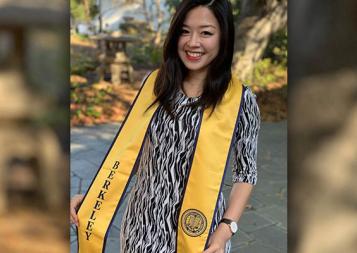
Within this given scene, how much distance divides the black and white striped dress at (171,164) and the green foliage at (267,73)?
837 cm

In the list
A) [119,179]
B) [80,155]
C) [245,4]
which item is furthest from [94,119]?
[119,179]

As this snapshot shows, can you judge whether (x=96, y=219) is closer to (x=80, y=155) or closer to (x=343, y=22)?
(x=343, y=22)

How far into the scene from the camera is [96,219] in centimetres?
122

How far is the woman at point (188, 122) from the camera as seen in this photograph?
128cm

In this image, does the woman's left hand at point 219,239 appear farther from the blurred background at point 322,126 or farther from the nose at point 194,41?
the nose at point 194,41

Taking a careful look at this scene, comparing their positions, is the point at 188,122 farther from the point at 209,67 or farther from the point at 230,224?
the point at 230,224

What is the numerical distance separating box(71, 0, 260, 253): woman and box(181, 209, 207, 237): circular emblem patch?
0.07m

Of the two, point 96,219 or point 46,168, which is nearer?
point 46,168

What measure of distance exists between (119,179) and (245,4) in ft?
24.4

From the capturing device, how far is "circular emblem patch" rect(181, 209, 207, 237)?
1183mm

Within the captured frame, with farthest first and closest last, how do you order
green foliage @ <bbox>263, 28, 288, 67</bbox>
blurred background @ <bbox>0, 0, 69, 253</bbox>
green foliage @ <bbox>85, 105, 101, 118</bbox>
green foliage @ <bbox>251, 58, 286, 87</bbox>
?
green foliage @ <bbox>263, 28, 288, 67</bbox> → green foliage @ <bbox>251, 58, 286, 87</bbox> → green foliage @ <bbox>85, 105, 101, 118</bbox> → blurred background @ <bbox>0, 0, 69, 253</bbox>

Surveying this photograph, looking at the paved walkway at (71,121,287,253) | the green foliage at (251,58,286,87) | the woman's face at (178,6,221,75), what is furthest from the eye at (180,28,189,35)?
the green foliage at (251,58,286,87)

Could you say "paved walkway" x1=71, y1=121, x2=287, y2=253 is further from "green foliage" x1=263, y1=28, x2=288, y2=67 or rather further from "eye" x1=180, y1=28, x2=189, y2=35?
"green foliage" x1=263, y1=28, x2=288, y2=67

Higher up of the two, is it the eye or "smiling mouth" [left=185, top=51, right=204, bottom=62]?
the eye
